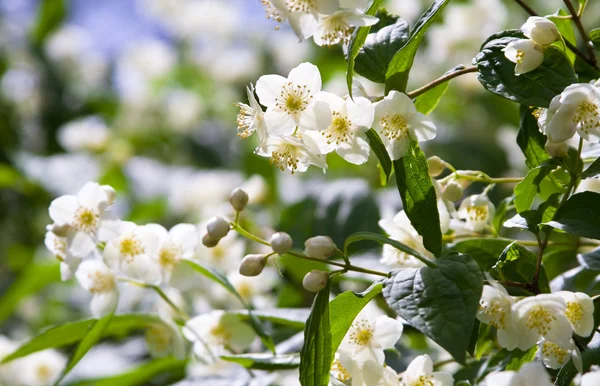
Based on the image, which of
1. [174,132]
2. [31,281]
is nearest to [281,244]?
[31,281]

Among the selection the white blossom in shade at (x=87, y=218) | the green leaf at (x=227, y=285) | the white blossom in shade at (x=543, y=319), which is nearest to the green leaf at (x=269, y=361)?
the green leaf at (x=227, y=285)

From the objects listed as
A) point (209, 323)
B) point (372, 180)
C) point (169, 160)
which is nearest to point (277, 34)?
point (169, 160)

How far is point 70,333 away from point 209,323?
22 centimetres

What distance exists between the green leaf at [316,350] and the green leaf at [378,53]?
27 centimetres

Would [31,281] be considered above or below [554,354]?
below

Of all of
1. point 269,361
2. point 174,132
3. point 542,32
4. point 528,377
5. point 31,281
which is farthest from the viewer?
point 174,132

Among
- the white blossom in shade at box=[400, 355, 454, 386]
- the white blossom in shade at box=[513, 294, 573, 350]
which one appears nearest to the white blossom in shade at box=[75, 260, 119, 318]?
the white blossom in shade at box=[400, 355, 454, 386]

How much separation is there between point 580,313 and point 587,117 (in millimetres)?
201

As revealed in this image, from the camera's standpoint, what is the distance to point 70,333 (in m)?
1.11

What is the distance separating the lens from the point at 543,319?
704mm

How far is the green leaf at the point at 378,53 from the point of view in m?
0.80

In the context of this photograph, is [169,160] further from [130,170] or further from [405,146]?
[405,146]

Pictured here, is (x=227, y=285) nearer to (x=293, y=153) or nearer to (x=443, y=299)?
(x=293, y=153)

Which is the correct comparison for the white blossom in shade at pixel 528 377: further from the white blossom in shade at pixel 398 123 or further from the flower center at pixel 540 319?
the white blossom in shade at pixel 398 123
